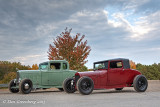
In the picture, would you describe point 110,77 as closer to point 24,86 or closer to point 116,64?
point 116,64

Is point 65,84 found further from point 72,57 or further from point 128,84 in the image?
point 72,57

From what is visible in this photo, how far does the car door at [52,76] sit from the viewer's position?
47.7 ft

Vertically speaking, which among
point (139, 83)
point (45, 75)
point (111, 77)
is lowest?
point (139, 83)

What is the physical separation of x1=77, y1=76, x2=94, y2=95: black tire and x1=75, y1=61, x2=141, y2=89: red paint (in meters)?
0.45

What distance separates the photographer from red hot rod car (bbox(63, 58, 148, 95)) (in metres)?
11.9

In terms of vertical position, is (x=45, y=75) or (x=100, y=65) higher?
(x=100, y=65)

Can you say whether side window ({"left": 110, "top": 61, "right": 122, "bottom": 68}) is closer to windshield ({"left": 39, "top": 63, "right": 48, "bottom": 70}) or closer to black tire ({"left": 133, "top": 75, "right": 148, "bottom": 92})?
black tire ({"left": 133, "top": 75, "right": 148, "bottom": 92})

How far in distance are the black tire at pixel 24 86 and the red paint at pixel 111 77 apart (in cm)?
307

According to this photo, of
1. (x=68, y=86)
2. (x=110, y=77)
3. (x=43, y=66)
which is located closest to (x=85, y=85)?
(x=110, y=77)

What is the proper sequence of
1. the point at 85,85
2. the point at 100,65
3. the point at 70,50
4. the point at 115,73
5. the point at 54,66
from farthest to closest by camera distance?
1. the point at 70,50
2. the point at 54,66
3. the point at 100,65
4. the point at 115,73
5. the point at 85,85

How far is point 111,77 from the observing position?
1239 cm

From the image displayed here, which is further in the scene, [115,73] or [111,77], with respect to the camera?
[115,73]

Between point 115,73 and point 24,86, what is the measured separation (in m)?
5.18

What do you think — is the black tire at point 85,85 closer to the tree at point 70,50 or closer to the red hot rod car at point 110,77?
the red hot rod car at point 110,77
